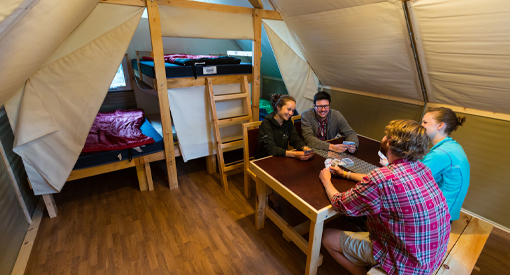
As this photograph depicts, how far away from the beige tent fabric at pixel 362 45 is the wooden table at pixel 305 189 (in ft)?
2.97

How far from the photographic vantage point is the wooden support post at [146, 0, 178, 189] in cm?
212

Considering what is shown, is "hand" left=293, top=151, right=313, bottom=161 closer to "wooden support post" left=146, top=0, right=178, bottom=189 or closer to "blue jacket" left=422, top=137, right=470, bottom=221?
"blue jacket" left=422, top=137, right=470, bottom=221

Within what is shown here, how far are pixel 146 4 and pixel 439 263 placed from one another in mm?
2802

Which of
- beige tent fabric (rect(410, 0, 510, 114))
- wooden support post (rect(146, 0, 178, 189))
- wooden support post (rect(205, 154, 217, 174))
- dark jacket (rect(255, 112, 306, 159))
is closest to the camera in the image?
beige tent fabric (rect(410, 0, 510, 114))

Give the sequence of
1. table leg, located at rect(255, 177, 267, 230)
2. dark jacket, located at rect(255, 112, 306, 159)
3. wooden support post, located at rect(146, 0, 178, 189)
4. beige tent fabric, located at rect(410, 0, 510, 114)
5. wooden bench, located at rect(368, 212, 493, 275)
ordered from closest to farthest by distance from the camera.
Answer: wooden bench, located at rect(368, 212, 493, 275)
beige tent fabric, located at rect(410, 0, 510, 114)
table leg, located at rect(255, 177, 267, 230)
dark jacket, located at rect(255, 112, 306, 159)
wooden support post, located at rect(146, 0, 178, 189)

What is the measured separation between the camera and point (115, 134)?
8.61ft

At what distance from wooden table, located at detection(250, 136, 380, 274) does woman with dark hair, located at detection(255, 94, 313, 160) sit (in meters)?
0.13

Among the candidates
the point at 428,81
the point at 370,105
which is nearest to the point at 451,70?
the point at 428,81

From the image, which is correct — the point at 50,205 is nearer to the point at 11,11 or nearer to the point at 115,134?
the point at 115,134

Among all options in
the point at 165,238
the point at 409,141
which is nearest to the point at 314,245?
the point at 409,141

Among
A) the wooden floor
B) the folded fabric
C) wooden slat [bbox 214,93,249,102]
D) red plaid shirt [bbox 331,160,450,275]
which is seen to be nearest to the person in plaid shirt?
red plaid shirt [bbox 331,160,450,275]

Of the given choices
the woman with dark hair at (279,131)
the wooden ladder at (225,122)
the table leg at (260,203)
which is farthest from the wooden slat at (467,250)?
the wooden ladder at (225,122)

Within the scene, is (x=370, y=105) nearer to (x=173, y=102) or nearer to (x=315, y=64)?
(x=315, y=64)

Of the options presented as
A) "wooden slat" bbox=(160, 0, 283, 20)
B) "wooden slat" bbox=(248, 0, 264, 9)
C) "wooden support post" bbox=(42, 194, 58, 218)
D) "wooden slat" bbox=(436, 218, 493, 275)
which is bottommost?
"wooden support post" bbox=(42, 194, 58, 218)
